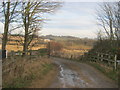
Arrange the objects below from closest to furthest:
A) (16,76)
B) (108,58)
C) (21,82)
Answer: (21,82) < (16,76) < (108,58)

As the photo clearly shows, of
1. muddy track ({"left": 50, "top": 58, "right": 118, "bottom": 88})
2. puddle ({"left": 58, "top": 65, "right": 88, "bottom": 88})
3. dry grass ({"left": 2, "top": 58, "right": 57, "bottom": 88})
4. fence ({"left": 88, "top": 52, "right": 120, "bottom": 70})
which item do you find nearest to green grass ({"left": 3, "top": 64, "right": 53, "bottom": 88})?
dry grass ({"left": 2, "top": 58, "right": 57, "bottom": 88})

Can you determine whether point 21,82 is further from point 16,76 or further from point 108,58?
point 108,58

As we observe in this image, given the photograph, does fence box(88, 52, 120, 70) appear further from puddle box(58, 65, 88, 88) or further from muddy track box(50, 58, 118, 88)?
puddle box(58, 65, 88, 88)

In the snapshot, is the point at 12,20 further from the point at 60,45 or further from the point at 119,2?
the point at 60,45

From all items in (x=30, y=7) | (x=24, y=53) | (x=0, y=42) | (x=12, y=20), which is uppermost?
(x=30, y=7)

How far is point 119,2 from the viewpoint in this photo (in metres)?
21.9

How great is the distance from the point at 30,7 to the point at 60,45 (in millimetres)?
27116

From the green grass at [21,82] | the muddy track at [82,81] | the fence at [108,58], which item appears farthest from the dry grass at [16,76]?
the fence at [108,58]

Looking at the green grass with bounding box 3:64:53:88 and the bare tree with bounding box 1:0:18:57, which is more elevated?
the bare tree with bounding box 1:0:18:57

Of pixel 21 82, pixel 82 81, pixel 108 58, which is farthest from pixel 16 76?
pixel 108 58

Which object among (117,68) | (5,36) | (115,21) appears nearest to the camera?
(117,68)

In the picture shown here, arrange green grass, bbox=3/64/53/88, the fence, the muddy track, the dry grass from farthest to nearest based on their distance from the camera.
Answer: the fence < the dry grass < the muddy track < green grass, bbox=3/64/53/88

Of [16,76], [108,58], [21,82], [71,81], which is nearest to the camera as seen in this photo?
[21,82]

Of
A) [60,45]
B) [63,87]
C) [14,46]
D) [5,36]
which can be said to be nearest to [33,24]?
[14,46]
